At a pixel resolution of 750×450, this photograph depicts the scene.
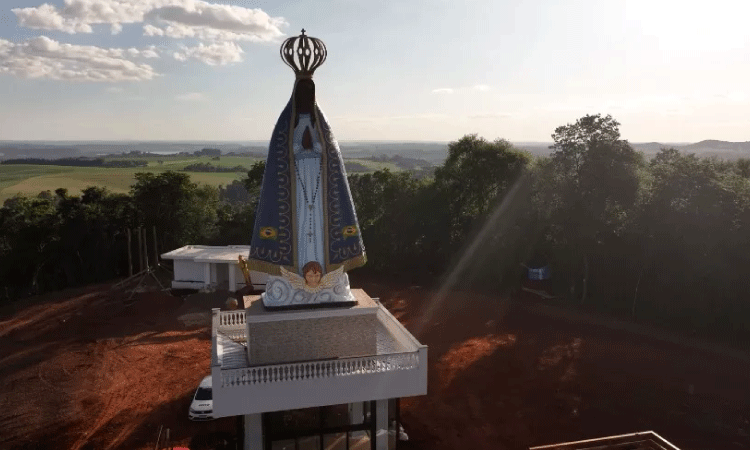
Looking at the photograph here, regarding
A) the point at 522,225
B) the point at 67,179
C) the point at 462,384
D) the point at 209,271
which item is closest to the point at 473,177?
the point at 522,225

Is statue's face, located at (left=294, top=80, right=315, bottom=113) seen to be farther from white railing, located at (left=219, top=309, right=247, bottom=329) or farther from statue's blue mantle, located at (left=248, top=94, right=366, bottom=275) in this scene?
white railing, located at (left=219, top=309, right=247, bottom=329)

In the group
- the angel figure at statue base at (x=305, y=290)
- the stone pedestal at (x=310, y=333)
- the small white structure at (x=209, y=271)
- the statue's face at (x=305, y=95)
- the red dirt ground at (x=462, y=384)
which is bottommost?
the red dirt ground at (x=462, y=384)

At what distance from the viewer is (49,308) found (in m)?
28.4

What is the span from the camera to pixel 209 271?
29828 millimetres

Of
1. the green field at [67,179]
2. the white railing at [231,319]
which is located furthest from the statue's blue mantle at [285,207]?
the green field at [67,179]

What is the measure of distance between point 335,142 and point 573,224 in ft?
55.1

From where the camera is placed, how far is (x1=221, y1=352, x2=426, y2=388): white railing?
1180cm

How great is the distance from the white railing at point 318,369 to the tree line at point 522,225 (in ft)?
53.9

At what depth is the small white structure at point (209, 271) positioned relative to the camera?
96.3 feet

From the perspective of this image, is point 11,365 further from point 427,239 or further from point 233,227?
point 427,239

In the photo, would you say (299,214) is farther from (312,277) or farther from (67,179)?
(67,179)

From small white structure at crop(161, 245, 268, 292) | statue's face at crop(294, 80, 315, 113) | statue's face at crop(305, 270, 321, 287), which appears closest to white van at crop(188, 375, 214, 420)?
statue's face at crop(305, 270, 321, 287)

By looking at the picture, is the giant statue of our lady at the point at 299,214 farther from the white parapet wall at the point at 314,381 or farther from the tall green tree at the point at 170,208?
the tall green tree at the point at 170,208

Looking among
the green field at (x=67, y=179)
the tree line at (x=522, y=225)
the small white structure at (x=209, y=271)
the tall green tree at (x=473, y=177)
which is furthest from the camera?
the green field at (x=67, y=179)
